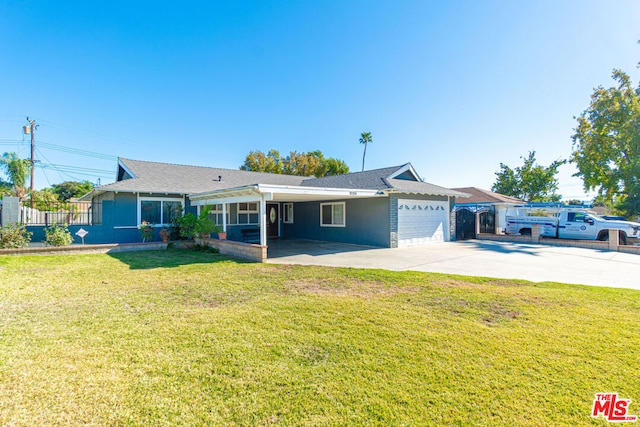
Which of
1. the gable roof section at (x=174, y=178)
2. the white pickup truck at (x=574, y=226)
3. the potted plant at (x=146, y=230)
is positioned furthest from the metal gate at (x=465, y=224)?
the potted plant at (x=146, y=230)

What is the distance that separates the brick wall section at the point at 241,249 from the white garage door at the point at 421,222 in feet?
22.0

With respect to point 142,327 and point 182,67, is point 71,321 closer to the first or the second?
point 142,327

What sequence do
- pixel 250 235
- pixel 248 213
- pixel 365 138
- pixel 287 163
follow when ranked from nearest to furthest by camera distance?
pixel 250 235
pixel 248 213
pixel 287 163
pixel 365 138

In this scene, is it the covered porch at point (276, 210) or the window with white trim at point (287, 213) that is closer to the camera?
the covered porch at point (276, 210)

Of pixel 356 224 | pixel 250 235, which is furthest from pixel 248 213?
pixel 356 224

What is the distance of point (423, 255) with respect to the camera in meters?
10.9

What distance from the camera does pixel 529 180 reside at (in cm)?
3209

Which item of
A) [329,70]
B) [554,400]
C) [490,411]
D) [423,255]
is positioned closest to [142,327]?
[490,411]

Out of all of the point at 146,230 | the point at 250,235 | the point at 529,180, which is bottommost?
the point at 250,235

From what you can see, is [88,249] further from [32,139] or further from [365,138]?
[365,138]

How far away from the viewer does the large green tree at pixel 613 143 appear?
1806 cm

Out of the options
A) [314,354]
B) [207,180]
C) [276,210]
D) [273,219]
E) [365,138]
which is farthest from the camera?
[365,138]

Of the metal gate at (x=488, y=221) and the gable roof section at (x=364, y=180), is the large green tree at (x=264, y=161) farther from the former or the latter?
the metal gate at (x=488, y=221)

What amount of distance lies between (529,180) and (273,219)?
30.4 metres
